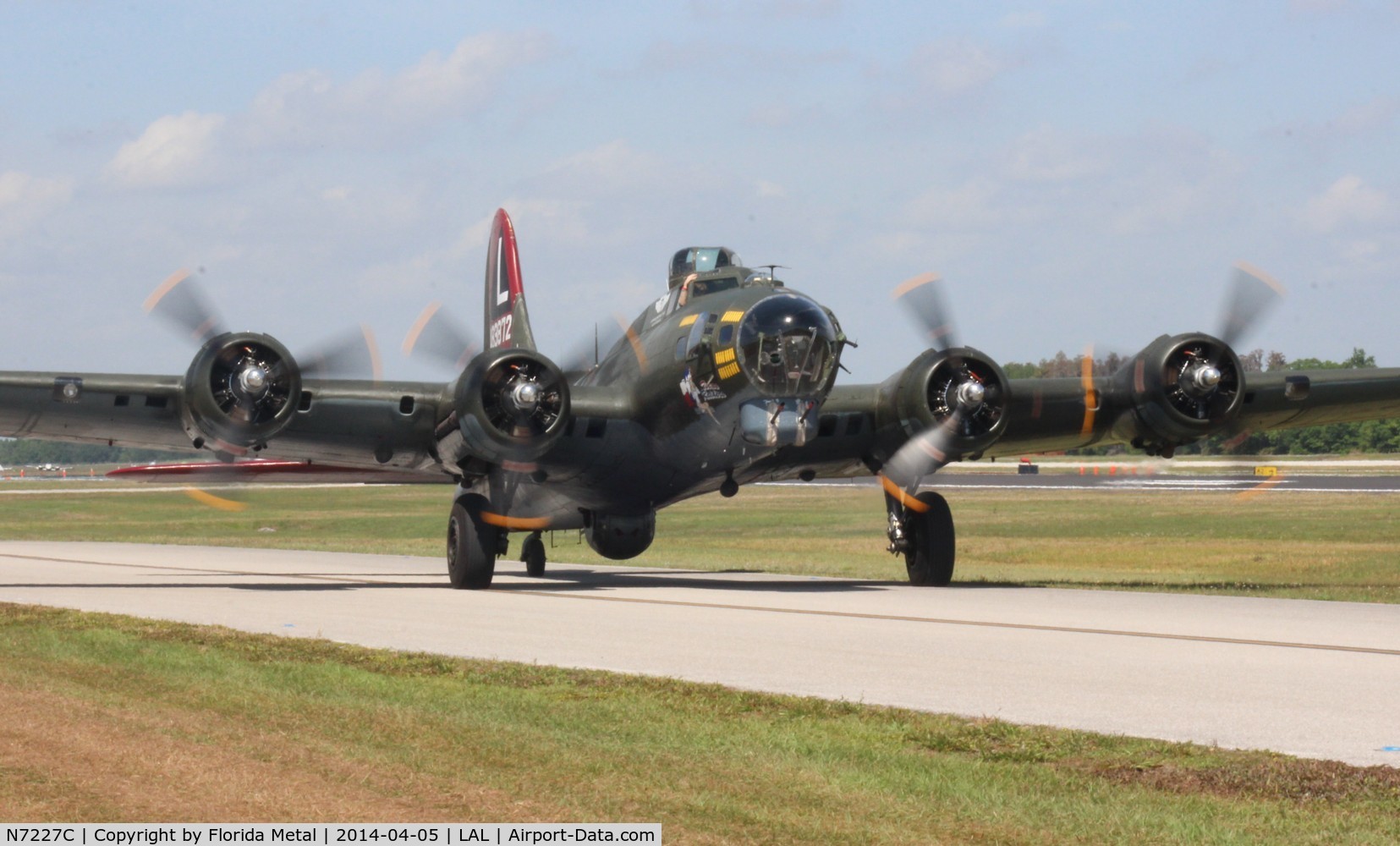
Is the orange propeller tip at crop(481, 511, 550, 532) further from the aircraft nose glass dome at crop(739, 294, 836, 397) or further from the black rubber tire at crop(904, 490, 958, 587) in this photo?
the black rubber tire at crop(904, 490, 958, 587)

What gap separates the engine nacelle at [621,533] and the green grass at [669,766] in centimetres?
1271

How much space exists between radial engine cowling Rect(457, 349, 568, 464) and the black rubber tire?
668 centimetres

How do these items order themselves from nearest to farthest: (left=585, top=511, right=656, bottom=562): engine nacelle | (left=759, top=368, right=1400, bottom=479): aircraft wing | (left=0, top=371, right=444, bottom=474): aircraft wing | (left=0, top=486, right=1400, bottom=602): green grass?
(left=0, top=371, right=444, bottom=474): aircraft wing → (left=759, top=368, right=1400, bottom=479): aircraft wing → (left=585, top=511, right=656, bottom=562): engine nacelle → (left=0, top=486, right=1400, bottom=602): green grass

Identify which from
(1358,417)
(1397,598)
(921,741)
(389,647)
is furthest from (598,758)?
(1358,417)

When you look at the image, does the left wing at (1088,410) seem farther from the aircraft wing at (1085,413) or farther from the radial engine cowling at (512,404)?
the radial engine cowling at (512,404)

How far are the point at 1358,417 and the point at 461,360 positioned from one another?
1601cm

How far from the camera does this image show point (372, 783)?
331 inches

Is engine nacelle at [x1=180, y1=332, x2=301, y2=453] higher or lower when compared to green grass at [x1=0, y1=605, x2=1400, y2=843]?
higher

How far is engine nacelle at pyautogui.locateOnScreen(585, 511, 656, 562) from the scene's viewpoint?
25.9 meters

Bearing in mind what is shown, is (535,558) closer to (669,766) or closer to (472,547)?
(472,547)

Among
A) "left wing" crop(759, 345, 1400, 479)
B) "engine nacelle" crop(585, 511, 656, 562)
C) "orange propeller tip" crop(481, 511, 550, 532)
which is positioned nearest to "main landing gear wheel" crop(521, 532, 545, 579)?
"orange propeller tip" crop(481, 511, 550, 532)

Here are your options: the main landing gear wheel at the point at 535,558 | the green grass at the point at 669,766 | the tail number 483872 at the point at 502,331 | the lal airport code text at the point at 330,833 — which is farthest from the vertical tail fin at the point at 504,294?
the lal airport code text at the point at 330,833

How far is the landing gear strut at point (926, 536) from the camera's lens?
83.0 feet

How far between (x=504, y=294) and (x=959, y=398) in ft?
43.3
